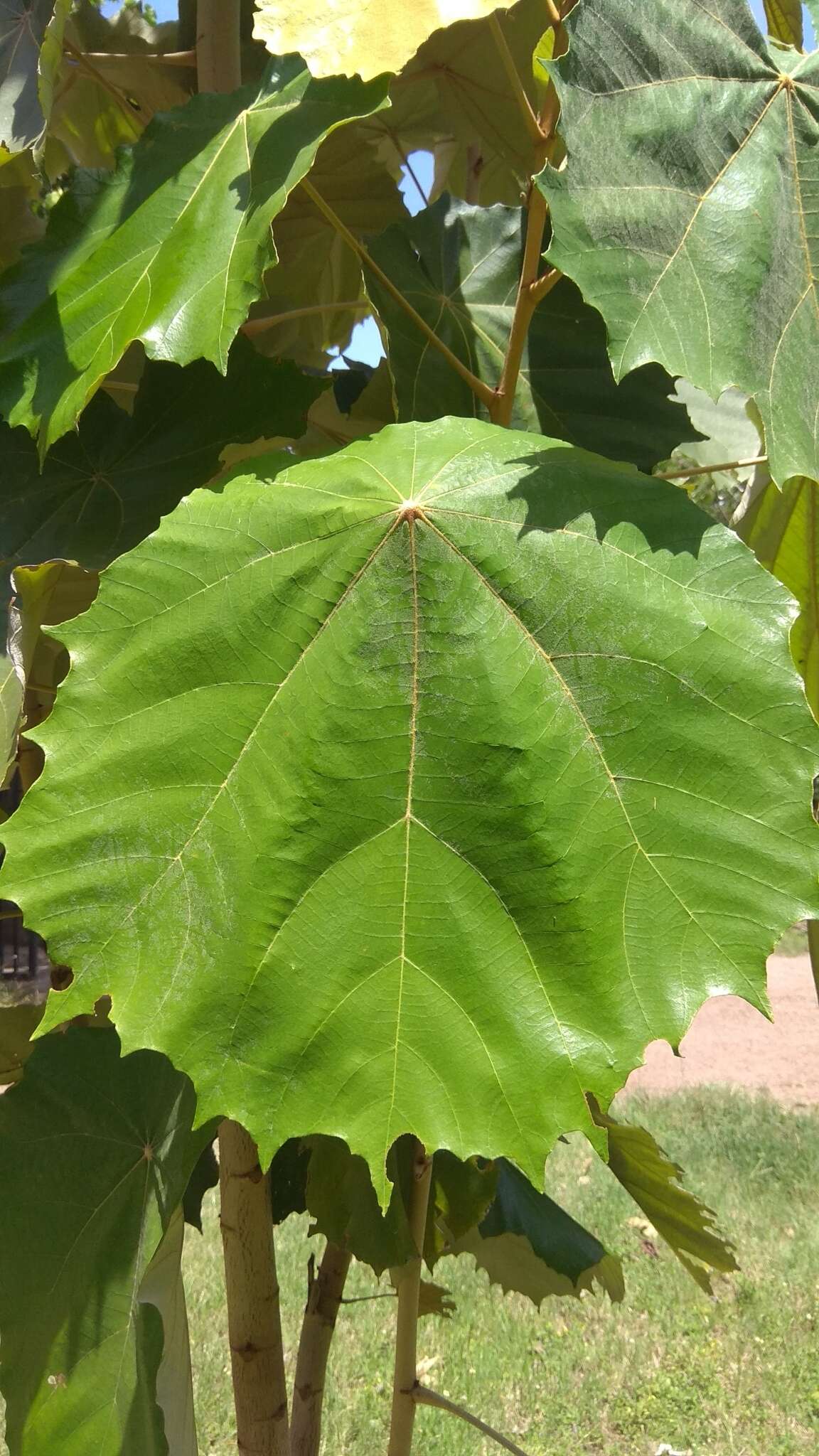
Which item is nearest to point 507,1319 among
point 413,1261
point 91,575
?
point 413,1261

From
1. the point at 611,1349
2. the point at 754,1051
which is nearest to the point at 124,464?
the point at 611,1349

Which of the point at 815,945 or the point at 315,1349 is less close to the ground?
the point at 815,945

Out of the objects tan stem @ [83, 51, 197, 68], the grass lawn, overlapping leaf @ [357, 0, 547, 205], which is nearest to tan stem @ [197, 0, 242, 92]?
tan stem @ [83, 51, 197, 68]

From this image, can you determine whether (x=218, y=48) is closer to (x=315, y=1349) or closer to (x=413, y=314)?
(x=413, y=314)

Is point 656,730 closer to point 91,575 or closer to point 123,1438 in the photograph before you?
point 91,575

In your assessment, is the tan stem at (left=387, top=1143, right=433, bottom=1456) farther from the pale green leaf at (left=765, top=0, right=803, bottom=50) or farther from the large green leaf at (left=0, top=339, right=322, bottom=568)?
the pale green leaf at (left=765, top=0, right=803, bottom=50)
